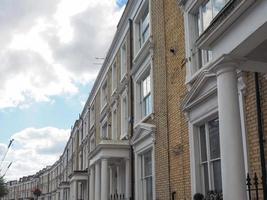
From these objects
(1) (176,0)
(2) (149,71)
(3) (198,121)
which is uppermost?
(1) (176,0)

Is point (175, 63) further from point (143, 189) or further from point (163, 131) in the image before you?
point (143, 189)

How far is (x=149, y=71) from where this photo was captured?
55.9 ft

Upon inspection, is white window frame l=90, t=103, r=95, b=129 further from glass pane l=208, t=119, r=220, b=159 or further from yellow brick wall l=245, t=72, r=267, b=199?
yellow brick wall l=245, t=72, r=267, b=199

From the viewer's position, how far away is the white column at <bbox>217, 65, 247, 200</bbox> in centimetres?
702

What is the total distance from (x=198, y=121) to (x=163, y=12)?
5065 millimetres

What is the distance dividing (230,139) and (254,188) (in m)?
2.01

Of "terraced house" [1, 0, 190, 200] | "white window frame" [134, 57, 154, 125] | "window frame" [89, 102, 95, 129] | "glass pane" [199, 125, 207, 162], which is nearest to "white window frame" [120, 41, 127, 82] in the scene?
"terraced house" [1, 0, 190, 200]

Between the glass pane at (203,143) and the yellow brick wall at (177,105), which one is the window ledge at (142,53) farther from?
the glass pane at (203,143)

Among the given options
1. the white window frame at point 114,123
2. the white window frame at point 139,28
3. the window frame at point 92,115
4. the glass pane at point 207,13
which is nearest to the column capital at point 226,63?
the glass pane at point 207,13

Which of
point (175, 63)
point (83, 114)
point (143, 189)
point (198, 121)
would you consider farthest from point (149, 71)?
point (83, 114)

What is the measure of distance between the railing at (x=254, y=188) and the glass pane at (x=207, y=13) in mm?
4689

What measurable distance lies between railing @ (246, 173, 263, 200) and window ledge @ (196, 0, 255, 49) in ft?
8.23

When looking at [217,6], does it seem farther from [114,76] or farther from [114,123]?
[114,76]

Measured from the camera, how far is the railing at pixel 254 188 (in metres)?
8.02
